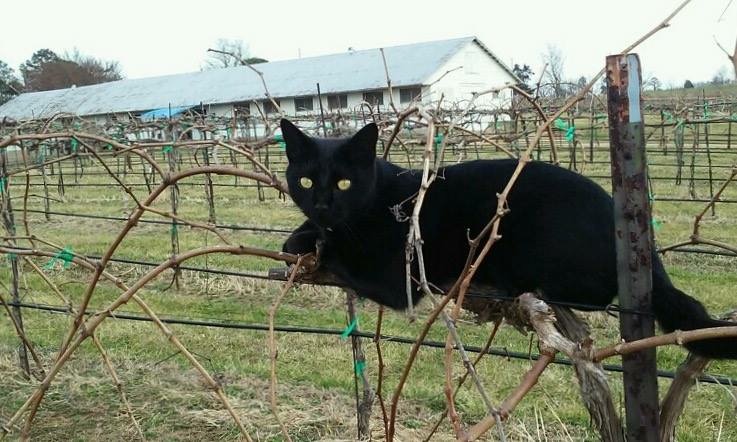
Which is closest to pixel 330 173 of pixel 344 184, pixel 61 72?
pixel 344 184

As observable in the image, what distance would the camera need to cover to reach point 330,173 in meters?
2.98

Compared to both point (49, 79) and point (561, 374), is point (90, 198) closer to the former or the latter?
point (561, 374)

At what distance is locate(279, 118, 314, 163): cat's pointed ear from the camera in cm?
304

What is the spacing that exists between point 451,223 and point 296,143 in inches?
33.6

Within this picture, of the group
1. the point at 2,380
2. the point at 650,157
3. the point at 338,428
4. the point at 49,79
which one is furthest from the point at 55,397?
the point at 49,79

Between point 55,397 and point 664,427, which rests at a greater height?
point 664,427

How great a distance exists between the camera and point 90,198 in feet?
52.1

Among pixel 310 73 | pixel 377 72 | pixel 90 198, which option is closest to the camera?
pixel 90 198

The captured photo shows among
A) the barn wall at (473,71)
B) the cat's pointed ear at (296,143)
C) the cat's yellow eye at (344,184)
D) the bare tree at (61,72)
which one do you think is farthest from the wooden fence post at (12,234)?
the bare tree at (61,72)

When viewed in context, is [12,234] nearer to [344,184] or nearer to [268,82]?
[344,184]

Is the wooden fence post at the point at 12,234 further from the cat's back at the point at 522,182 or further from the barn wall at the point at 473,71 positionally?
the barn wall at the point at 473,71

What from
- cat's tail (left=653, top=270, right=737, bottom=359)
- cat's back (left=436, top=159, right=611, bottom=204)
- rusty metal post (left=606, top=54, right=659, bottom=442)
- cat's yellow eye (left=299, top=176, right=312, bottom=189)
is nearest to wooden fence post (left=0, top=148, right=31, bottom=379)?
cat's yellow eye (left=299, top=176, right=312, bottom=189)

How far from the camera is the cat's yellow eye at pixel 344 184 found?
118 inches

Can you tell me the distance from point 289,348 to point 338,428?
5.46 ft
